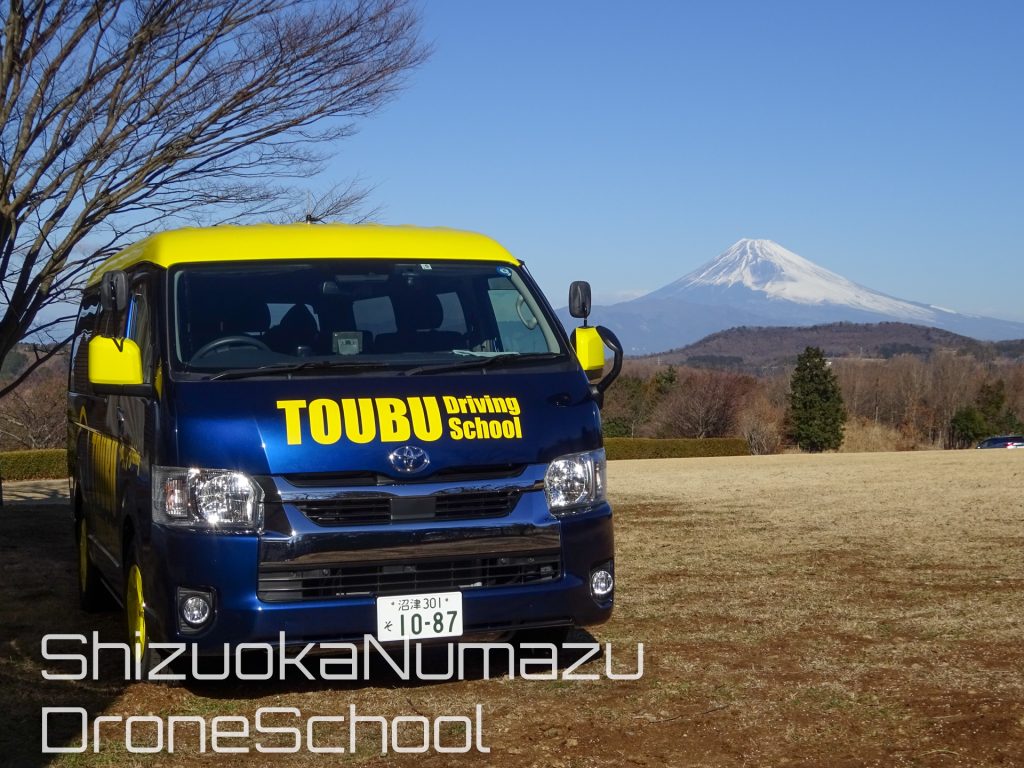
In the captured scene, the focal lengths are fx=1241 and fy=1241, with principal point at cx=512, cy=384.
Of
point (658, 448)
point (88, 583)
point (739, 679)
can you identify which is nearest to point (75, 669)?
point (88, 583)

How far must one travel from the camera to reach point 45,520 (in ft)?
48.3

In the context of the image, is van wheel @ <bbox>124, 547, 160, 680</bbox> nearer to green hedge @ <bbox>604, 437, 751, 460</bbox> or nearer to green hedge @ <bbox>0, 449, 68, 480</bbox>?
green hedge @ <bbox>0, 449, 68, 480</bbox>

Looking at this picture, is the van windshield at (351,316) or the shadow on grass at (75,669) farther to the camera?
the van windshield at (351,316)

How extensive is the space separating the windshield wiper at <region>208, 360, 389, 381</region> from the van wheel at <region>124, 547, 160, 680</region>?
3.34 feet

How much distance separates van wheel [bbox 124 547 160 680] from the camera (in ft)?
18.5

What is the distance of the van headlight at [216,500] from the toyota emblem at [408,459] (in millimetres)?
569

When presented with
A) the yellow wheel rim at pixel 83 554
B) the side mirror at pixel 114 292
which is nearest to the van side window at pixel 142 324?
the side mirror at pixel 114 292

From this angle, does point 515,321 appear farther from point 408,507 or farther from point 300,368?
point 408,507

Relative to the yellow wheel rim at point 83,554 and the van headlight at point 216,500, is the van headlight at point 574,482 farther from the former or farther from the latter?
the yellow wheel rim at point 83,554

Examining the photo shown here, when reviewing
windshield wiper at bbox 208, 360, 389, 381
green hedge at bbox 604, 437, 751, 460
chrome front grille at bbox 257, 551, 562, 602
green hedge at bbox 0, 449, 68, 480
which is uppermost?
windshield wiper at bbox 208, 360, 389, 381

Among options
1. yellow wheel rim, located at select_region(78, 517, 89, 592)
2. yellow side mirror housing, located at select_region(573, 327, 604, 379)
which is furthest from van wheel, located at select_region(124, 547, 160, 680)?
yellow side mirror housing, located at select_region(573, 327, 604, 379)

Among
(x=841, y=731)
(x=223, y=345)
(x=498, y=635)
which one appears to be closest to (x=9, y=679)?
(x=223, y=345)

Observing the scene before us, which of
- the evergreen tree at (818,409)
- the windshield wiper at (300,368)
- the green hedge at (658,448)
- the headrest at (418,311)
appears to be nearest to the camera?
the windshield wiper at (300,368)

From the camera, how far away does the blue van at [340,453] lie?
5.14m
